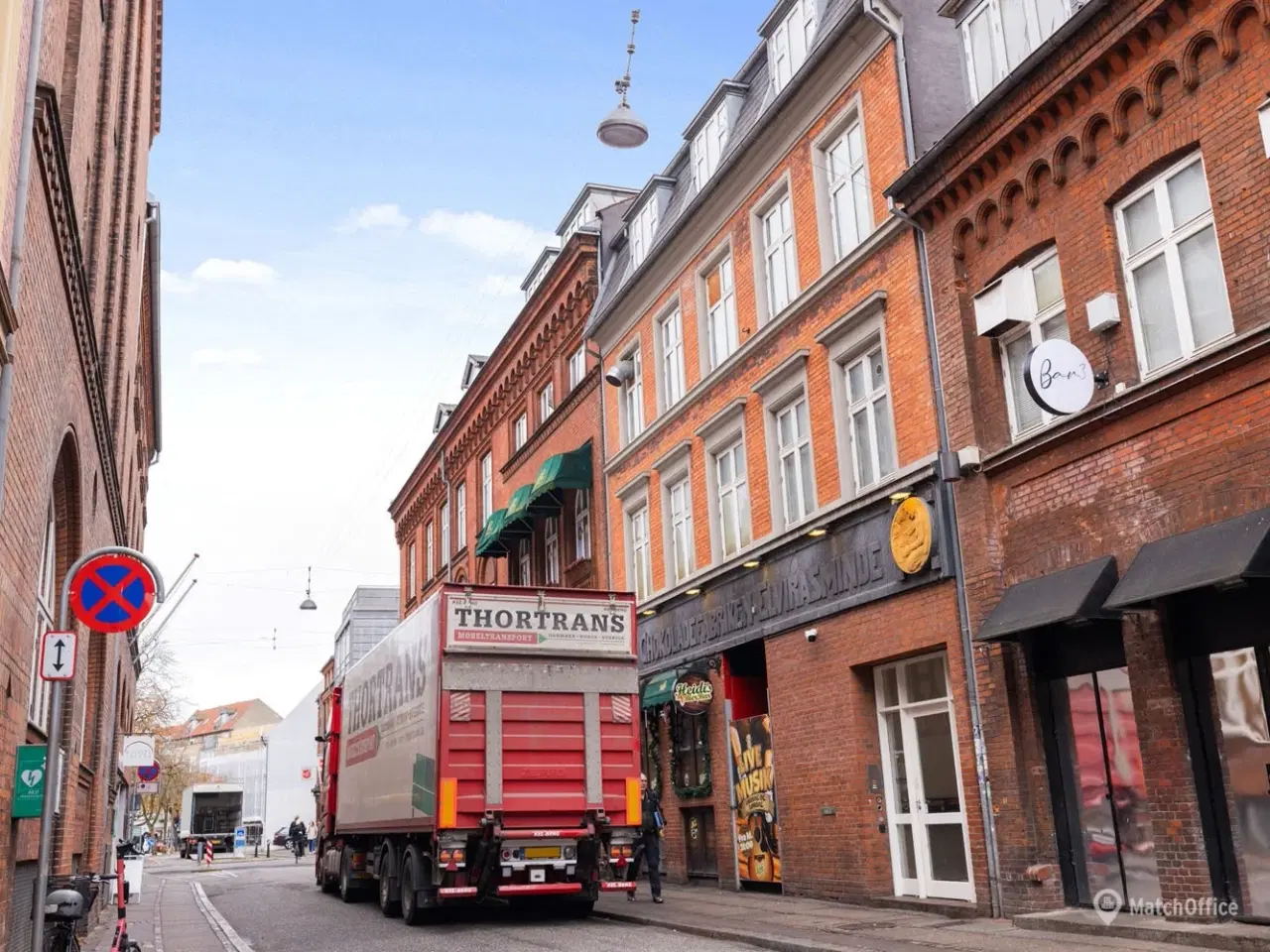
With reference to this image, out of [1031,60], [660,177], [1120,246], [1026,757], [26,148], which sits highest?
[660,177]

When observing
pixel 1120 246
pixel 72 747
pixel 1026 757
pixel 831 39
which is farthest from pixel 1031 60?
pixel 72 747

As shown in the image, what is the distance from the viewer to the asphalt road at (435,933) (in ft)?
39.2

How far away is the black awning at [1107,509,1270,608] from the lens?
9094 mm

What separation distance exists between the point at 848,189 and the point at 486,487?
1991 centimetres

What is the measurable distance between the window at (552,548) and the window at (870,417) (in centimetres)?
1317

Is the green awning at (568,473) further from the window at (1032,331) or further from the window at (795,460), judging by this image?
the window at (1032,331)

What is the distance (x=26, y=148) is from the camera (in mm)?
7699

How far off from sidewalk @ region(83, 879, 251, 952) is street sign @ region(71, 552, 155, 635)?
6.28 meters

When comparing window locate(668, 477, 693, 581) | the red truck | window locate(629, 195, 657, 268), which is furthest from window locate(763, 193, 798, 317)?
the red truck

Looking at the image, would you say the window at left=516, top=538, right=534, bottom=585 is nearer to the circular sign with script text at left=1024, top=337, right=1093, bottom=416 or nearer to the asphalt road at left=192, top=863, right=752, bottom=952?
the asphalt road at left=192, top=863, right=752, bottom=952

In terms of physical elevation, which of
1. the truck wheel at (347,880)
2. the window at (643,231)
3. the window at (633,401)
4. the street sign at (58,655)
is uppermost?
the window at (643,231)

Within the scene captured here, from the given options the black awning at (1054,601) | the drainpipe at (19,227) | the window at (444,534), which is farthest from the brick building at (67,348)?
the window at (444,534)

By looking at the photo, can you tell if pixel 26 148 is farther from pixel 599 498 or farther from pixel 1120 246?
pixel 599 498

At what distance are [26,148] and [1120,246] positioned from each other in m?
9.35
